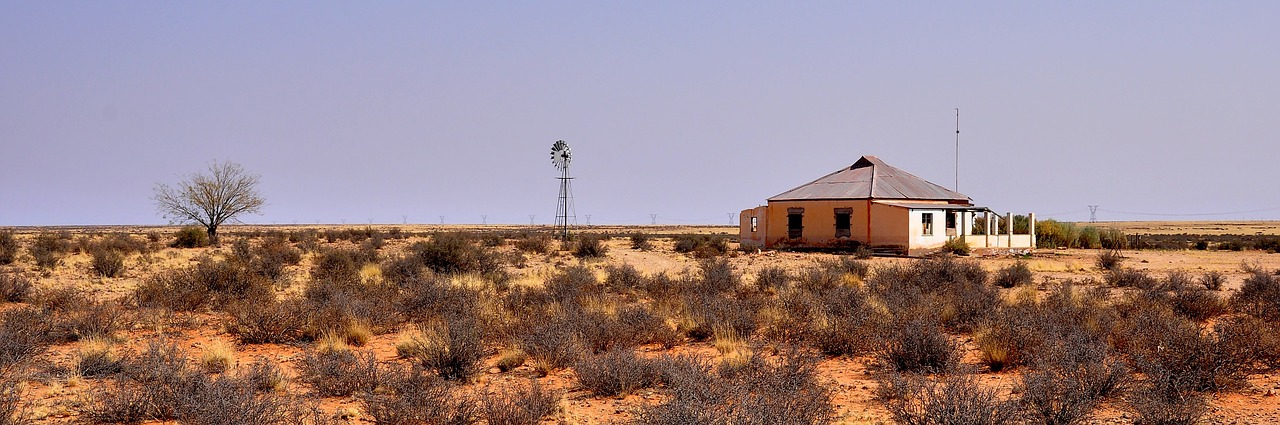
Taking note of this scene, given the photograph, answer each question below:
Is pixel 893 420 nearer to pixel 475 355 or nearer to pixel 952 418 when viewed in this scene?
pixel 952 418

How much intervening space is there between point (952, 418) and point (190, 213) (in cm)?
5225

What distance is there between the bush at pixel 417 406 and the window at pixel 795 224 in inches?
1218

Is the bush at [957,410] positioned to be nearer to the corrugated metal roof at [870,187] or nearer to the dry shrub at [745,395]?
the dry shrub at [745,395]

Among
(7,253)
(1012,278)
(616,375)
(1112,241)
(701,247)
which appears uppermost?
(1112,241)

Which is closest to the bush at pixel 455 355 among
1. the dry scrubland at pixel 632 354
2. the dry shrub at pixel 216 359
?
the dry scrubland at pixel 632 354

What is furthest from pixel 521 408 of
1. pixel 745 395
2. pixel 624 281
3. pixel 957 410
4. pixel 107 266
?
pixel 107 266

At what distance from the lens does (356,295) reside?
51.3ft

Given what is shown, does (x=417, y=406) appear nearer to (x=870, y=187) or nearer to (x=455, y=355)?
(x=455, y=355)

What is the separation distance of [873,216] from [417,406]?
30292 millimetres

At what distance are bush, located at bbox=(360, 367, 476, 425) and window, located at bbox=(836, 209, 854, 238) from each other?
29978 mm

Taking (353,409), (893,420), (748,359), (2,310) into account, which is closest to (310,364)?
(353,409)

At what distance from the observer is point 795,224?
1502 inches

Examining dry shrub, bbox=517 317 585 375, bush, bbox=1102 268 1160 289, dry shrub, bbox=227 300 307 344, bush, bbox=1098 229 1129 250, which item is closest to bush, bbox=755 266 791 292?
bush, bbox=1102 268 1160 289

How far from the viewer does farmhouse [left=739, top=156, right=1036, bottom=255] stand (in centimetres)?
3472
